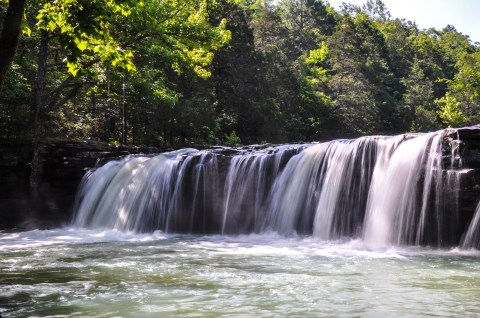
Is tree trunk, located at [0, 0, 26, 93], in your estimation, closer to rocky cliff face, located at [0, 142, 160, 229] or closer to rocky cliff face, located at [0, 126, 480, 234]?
rocky cliff face, located at [0, 126, 480, 234]

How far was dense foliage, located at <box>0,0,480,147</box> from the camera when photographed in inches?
669

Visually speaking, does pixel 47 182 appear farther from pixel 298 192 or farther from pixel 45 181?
pixel 298 192

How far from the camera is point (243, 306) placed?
17.8 feet

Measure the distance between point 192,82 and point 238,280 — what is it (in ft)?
74.4

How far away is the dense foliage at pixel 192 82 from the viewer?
1698 centimetres

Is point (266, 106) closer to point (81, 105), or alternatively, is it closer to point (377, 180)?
point (81, 105)

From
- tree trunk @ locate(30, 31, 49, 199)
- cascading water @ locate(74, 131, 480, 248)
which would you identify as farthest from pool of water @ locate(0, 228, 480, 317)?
tree trunk @ locate(30, 31, 49, 199)

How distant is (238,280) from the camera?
6.99 meters

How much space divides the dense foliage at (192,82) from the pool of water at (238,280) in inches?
108

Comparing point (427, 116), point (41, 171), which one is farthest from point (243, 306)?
point (427, 116)

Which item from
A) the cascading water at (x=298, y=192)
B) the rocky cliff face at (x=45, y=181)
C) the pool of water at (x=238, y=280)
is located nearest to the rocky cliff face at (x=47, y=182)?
the rocky cliff face at (x=45, y=181)

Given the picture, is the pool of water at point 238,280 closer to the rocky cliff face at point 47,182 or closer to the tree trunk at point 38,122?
the rocky cliff face at point 47,182

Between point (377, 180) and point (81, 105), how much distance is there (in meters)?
19.6

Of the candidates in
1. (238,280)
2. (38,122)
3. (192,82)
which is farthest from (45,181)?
(238,280)
